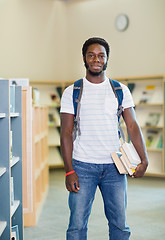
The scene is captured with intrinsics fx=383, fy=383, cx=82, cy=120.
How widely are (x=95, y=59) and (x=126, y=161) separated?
68 cm

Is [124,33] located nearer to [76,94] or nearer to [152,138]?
[152,138]

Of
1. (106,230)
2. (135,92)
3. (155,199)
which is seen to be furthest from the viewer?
(135,92)

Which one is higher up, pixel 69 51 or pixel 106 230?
pixel 69 51

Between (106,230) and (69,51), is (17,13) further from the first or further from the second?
(106,230)

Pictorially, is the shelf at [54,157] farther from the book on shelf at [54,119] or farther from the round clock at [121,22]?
the round clock at [121,22]

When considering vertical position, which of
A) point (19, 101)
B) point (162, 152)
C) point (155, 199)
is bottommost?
point (155, 199)

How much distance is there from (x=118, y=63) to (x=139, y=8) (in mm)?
1266

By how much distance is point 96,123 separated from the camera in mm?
2438

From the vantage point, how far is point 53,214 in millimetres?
4996

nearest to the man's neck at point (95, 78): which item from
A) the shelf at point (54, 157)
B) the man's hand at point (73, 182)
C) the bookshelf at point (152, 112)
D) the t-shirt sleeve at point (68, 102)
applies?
the t-shirt sleeve at point (68, 102)

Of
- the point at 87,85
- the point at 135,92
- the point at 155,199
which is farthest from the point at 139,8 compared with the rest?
the point at 87,85

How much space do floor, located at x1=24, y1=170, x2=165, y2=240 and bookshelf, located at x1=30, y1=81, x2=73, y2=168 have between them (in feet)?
6.28

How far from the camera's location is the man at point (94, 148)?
2436 mm

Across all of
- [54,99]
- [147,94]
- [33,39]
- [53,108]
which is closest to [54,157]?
[53,108]
